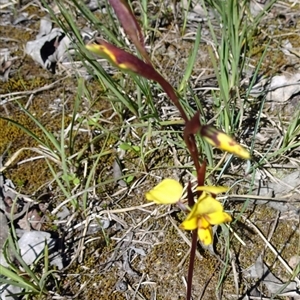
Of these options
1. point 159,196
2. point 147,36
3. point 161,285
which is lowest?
point 161,285

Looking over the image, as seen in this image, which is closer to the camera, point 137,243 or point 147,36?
point 137,243

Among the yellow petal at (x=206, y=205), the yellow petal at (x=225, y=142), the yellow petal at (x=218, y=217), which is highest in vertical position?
the yellow petal at (x=225, y=142)

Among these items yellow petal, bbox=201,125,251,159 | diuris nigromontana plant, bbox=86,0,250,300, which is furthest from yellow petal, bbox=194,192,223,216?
yellow petal, bbox=201,125,251,159

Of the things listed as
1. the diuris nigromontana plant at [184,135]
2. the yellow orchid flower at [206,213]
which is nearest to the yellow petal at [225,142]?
the diuris nigromontana plant at [184,135]

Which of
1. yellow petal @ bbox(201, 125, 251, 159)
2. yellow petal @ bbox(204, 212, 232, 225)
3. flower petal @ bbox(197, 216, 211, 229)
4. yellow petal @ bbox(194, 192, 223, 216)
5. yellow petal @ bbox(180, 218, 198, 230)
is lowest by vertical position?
flower petal @ bbox(197, 216, 211, 229)

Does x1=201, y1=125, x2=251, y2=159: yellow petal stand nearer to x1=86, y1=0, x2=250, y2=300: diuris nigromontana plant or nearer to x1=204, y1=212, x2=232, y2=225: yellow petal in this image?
x1=86, y1=0, x2=250, y2=300: diuris nigromontana plant

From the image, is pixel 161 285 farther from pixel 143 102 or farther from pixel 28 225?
pixel 143 102

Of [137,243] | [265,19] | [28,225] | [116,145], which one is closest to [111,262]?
[137,243]

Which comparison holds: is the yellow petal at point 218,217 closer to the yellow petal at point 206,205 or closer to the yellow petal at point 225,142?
the yellow petal at point 206,205
